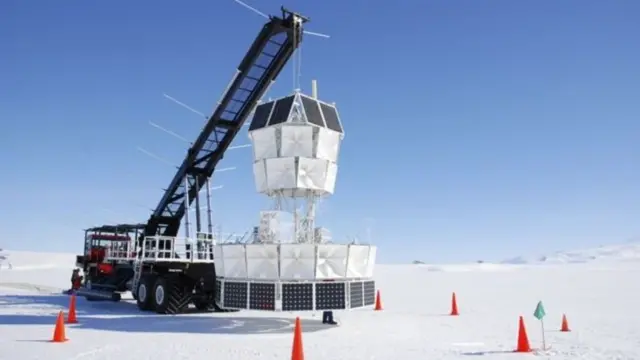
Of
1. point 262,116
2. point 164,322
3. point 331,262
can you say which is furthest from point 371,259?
point 164,322

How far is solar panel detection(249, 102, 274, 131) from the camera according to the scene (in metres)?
16.4

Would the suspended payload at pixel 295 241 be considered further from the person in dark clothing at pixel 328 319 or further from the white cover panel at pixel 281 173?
the person in dark clothing at pixel 328 319

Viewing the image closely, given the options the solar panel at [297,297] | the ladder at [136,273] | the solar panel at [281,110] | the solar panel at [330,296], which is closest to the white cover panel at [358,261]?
the solar panel at [330,296]

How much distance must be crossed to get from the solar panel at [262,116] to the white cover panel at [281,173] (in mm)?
1332

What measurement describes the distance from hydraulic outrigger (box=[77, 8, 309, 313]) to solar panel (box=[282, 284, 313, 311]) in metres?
6.48

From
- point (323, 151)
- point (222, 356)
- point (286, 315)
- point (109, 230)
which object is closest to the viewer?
point (222, 356)

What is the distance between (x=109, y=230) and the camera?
26.6 metres

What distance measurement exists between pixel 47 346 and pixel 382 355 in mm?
7447

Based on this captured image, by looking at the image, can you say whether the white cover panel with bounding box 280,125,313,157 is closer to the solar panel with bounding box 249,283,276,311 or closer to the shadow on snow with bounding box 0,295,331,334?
the solar panel with bounding box 249,283,276,311

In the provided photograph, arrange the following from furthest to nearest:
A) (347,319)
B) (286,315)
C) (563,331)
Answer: (286,315) → (347,319) → (563,331)

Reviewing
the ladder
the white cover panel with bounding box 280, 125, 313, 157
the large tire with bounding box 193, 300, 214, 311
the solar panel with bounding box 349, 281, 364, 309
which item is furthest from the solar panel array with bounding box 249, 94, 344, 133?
the ladder

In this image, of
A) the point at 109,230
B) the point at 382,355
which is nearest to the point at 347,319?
the point at 382,355

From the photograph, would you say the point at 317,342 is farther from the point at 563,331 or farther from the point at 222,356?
the point at 563,331

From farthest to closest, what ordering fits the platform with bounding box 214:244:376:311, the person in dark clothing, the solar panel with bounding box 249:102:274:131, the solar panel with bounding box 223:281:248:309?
the solar panel with bounding box 249:102:274:131
the person in dark clothing
the solar panel with bounding box 223:281:248:309
the platform with bounding box 214:244:376:311
